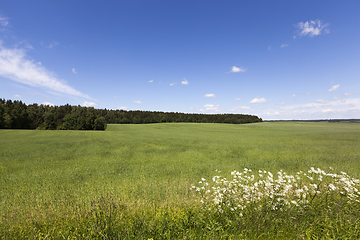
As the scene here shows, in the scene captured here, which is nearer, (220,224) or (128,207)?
(220,224)

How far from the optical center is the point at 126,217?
4414mm

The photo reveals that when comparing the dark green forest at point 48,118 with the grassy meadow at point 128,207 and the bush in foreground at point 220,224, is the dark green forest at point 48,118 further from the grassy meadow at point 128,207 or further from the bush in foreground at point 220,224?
the bush in foreground at point 220,224

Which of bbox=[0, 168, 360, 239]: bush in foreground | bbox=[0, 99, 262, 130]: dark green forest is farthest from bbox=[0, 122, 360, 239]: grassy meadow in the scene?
bbox=[0, 99, 262, 130]: dark green forest

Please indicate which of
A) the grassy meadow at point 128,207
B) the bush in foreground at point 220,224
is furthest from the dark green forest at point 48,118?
the bush in foreground at point 220,224

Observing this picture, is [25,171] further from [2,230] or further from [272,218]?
[272,218]

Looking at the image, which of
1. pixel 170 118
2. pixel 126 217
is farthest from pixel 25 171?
pixel 170 118

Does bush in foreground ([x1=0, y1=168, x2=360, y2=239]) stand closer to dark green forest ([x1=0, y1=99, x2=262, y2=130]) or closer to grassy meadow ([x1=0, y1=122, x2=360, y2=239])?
grassy meadow ([x1=0, y1=122, x2=360, y2=239])

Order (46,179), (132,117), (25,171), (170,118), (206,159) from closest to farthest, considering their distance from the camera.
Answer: (46,179) < (25,171) < (206,159) < (132,117) < (170,118)

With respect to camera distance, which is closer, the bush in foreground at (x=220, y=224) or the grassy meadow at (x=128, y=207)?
the bush in foreground at (x=220, y=224)

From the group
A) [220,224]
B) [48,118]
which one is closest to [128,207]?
[220,224]

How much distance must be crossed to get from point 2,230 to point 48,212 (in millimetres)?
1199

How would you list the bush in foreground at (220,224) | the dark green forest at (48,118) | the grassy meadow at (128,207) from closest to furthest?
1. the bush in foreground at (220,224)
2. the grassy meadow at (128,207)
3. the dark green forest at (48,118)

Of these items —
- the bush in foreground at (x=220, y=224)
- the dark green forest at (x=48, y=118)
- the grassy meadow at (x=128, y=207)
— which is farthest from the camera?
the dark green forest at (x=48, y=118)

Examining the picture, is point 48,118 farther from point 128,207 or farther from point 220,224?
point 220,224
